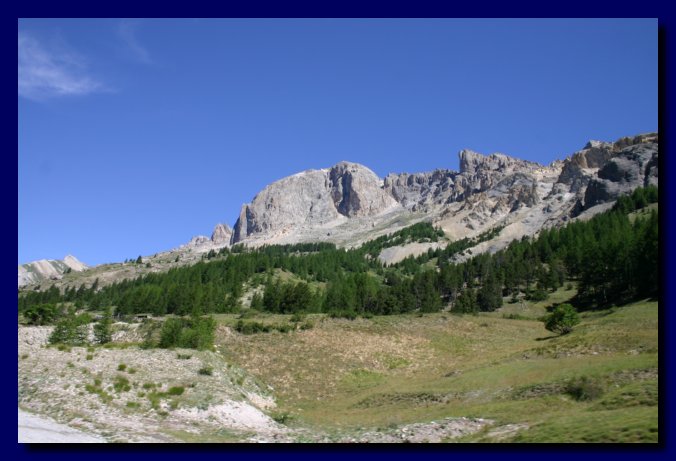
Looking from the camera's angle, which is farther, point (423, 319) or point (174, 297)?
point (174, 297)

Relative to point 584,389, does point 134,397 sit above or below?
below

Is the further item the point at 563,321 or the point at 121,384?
the point at 563,321

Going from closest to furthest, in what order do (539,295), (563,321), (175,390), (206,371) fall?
(175,390)
(206,371)
(563,321)
(539,295)

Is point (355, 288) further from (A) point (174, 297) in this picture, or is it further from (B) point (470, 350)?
(B) point (470, 350)

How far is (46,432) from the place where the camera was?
49.2 ft

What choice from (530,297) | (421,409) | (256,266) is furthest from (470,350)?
(256,266)

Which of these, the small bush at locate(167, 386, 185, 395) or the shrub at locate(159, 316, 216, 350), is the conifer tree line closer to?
the shrub at locate(159, 316, 216, 350)

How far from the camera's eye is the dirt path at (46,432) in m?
14.3

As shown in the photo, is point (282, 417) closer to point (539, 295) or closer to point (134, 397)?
point (134, 397)

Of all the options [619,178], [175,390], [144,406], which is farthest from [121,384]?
[619,178]

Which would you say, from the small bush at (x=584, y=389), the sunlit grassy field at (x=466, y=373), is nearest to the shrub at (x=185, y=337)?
the sunlit grassy field at (x=466, y=373)

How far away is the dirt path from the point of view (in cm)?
1433

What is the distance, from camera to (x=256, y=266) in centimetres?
12519

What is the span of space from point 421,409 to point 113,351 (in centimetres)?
1542
